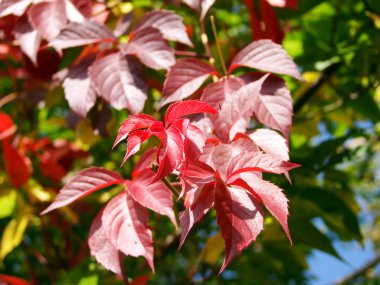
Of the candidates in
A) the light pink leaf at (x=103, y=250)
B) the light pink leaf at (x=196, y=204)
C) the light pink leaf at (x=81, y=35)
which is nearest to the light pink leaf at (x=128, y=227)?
the light pink leaf at (x=103, y=250)

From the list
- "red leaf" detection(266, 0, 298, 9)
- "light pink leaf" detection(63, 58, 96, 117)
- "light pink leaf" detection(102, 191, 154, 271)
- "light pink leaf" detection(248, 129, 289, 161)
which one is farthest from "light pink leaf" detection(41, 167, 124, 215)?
"red leaf" detection(266, 0, 298, 9)

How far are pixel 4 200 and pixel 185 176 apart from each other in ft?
2.97

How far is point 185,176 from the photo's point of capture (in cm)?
77

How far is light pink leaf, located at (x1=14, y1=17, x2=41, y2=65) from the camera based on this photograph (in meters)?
1.13

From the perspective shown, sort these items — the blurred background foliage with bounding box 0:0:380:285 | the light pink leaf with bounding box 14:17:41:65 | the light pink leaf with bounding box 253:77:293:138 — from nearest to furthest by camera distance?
the light pink leaf with bounding box 253:77:293:138, the light pink leaf with bounding box 14:17:41:65, the blurred background foliage with bounding box 0:0:380:285

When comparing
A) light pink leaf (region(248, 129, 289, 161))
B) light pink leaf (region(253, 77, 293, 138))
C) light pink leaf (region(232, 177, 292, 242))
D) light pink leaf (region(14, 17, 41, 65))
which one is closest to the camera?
light pink leaf (region(232, 177, 292, 242))

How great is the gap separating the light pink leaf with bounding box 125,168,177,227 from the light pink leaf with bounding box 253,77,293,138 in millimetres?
213

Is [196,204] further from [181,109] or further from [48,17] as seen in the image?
[48,17]

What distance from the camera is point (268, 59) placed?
105cm

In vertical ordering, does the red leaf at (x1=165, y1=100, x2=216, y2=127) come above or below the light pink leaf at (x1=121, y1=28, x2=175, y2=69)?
above

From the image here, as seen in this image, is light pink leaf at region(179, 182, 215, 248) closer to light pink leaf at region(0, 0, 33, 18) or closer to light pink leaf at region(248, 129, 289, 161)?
light pink leaf at region(248, 129, 289, 161)

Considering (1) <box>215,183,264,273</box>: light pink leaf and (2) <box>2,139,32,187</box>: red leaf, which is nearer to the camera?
(1) <box>215,183,264,273</box>: light pink leaf

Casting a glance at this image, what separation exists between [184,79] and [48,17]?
0.31 metres

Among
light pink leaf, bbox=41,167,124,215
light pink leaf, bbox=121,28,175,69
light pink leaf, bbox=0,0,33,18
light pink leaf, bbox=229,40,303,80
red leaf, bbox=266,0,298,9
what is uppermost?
light pink leaf, bbox=0,0,33,18
